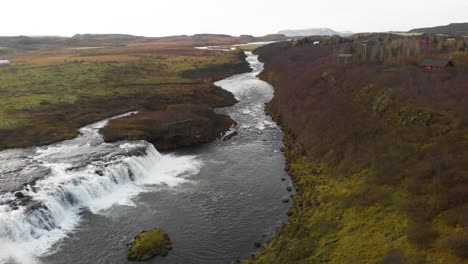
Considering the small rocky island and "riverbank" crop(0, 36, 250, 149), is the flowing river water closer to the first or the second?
the small rocky island

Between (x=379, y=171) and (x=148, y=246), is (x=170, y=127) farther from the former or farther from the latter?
(x=379, y=171)

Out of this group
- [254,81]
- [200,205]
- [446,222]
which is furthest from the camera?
[254,81]

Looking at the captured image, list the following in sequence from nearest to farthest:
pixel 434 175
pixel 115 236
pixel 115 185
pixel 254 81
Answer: pixel 434 175
pixel 115 236
pixel 115 185
pixel 254 81

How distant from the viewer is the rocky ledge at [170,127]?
238 feet

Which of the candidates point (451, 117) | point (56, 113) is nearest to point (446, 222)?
point (451, 117)

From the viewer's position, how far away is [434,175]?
124 ft

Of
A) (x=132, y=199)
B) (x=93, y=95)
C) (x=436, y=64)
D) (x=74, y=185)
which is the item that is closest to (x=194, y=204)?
(x=132, y=199)

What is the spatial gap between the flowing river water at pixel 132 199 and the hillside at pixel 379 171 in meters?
4.39

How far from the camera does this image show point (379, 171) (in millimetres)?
44188

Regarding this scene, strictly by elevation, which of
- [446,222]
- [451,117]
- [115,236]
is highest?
[451,117]

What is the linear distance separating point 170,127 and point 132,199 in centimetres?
2761

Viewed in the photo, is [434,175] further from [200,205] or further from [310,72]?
[310,72]

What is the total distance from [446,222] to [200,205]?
93.0ft

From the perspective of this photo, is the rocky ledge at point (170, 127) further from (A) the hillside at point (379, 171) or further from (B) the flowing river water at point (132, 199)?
(A) the hillside at point (379, 171)
